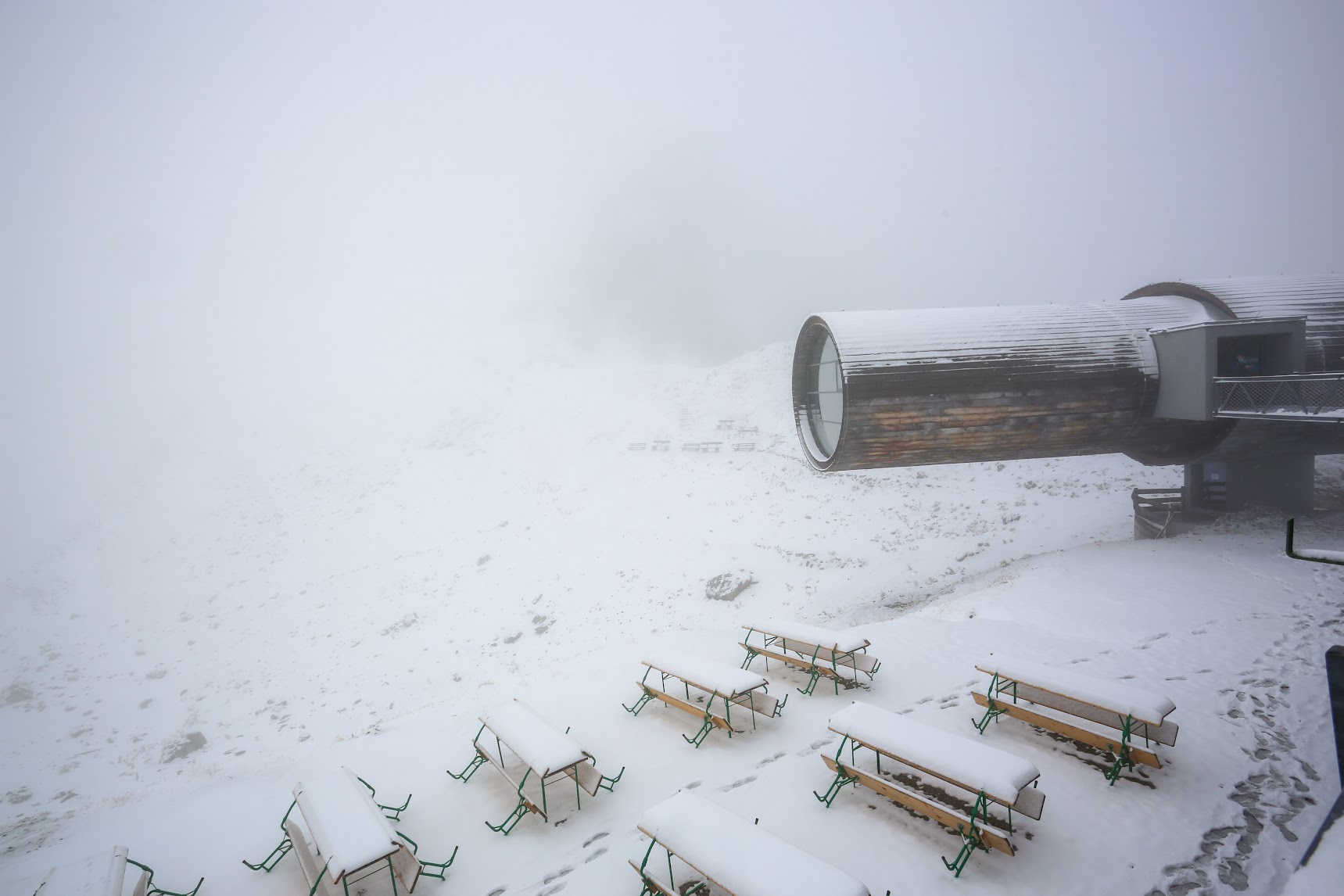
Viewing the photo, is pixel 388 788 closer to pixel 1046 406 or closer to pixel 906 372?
pixel 906 372

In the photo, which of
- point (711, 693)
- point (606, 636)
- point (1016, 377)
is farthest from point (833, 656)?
point (606, 636)

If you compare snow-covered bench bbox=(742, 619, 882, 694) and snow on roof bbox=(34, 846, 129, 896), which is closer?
snow on roof bbox=(34, 846, 129, 896)

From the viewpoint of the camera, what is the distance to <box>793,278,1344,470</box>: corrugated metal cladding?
10.2m

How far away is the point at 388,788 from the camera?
6672mm

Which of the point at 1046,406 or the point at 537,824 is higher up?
the point at 1046,406

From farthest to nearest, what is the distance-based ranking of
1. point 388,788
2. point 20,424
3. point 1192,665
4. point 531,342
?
point 531,342
point 20,424
point 1192,665
point 388,788

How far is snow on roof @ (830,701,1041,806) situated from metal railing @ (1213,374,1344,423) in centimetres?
885

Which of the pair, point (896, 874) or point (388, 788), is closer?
point (896, 874)

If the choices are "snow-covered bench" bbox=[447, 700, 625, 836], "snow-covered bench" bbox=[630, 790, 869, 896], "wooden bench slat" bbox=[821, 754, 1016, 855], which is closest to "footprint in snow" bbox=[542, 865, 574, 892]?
"snow-covered bench" bbox=[447, 700, 625, 836]

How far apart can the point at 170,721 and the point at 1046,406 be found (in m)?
23.5

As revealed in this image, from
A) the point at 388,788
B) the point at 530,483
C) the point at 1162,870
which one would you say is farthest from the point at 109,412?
the point at 1162,870

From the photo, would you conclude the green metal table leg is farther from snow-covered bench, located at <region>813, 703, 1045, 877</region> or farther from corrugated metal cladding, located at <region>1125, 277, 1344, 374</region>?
corrugated metal cladding, located at <region>1125, 277, 1344, 374</region>

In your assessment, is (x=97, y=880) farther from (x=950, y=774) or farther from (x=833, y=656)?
(x=833, y=656)

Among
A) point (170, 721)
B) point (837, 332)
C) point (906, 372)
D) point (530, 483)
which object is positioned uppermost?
point (837, 332)
